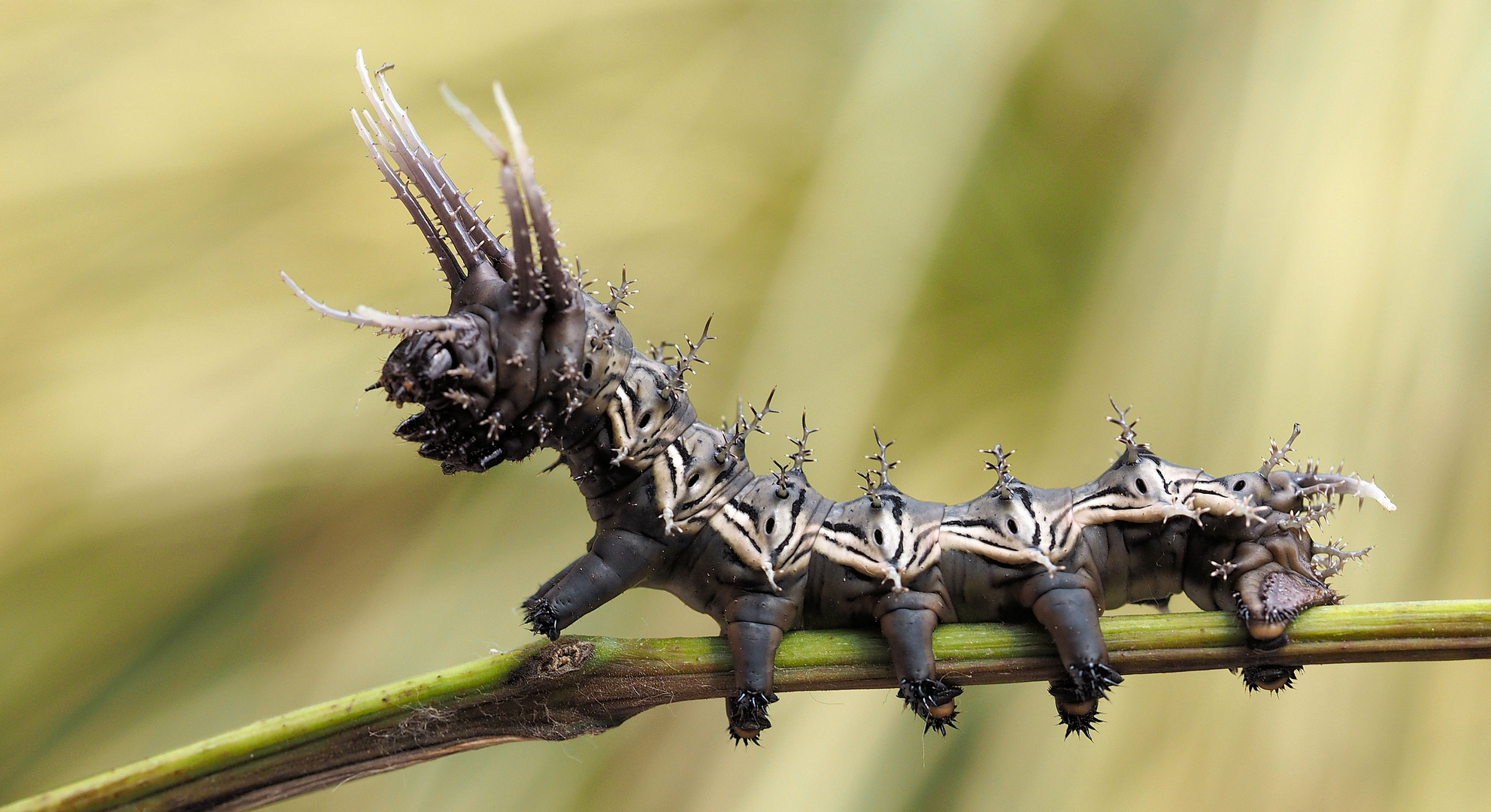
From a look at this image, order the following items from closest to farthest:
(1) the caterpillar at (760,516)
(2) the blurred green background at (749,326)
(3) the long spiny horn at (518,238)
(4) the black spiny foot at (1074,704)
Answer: (3) the long spiny horn at (518,238) < (1) the caterpillar at (760,516) < (4) the black spiny foot at (1074,704) < (2) the blurred green background at (749,326)

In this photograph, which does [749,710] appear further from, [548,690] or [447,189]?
[447,189]

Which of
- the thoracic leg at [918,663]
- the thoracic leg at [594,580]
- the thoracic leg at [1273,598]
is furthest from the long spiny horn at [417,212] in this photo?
the thoracic leg at [1273,598]

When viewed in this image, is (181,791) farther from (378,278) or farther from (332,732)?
(378,278)

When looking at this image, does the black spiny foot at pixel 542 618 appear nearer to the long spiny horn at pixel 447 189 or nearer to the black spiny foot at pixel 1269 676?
the long spiny horn at pixel 447 189

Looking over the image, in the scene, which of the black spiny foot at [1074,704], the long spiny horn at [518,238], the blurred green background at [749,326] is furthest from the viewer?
the blurred green background at [749,326]

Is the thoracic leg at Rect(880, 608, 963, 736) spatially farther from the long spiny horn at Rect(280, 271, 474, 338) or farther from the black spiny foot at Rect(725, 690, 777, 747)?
the long spiny horn at Rect(280, 271, 474, 338)

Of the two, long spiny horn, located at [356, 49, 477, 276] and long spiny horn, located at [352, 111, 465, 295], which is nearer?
long spiny horn, located at [356, 49, 477, 276]

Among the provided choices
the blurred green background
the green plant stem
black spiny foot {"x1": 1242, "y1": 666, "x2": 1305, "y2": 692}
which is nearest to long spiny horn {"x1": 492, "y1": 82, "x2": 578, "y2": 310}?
the green plant stem
